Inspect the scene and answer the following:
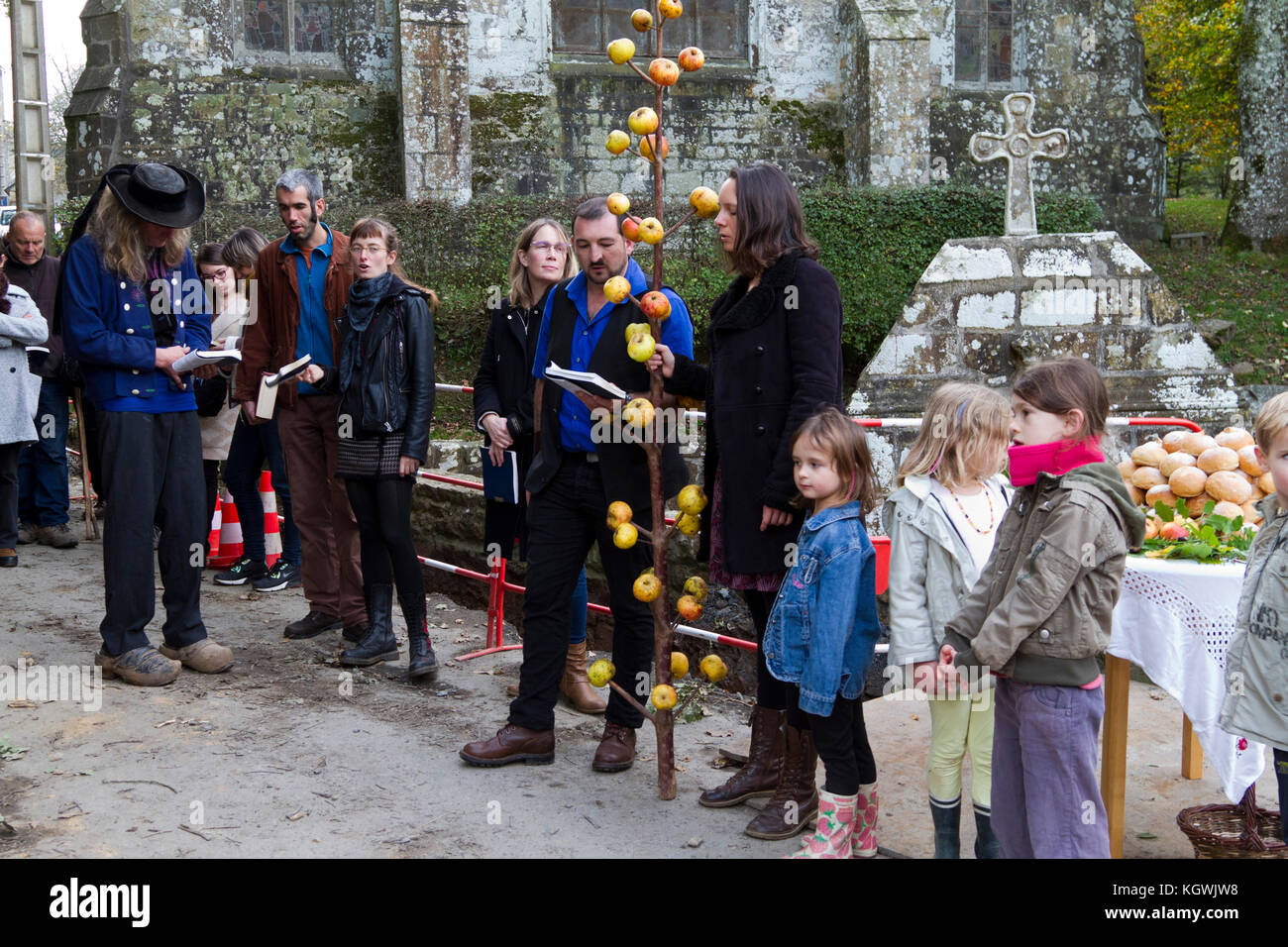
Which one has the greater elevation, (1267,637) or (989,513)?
(989,513)

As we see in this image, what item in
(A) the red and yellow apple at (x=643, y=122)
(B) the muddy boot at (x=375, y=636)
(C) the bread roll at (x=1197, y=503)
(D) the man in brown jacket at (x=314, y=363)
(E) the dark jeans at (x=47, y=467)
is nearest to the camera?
(A) the red and yellow apple at (x=643, y=122)

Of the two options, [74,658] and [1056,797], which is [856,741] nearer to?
[1056,797]

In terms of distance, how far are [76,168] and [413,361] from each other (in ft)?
36.3

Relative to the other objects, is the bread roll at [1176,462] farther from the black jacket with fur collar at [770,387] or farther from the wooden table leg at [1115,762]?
the black jacket with fur collar at [770,387]

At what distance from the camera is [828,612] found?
364 centimetres

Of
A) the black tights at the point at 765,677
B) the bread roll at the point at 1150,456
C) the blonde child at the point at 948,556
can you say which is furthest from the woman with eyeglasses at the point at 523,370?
the bread roll at the point at 1150,456

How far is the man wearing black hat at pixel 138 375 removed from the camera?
5121 mm

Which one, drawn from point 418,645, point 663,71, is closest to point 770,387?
point 663,71

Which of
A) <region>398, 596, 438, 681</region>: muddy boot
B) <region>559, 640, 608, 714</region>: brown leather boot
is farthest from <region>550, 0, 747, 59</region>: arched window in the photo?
<region>559, 640, 608, 714</region>: brown leather boot

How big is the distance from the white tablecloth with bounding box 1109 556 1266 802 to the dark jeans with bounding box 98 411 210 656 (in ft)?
12.7

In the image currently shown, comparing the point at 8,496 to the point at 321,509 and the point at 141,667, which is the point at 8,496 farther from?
the point at 141,667

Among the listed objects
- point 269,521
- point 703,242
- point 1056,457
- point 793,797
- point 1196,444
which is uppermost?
point 703,242

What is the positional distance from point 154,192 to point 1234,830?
4757 mm

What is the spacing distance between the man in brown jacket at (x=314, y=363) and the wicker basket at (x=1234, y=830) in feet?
12.3
